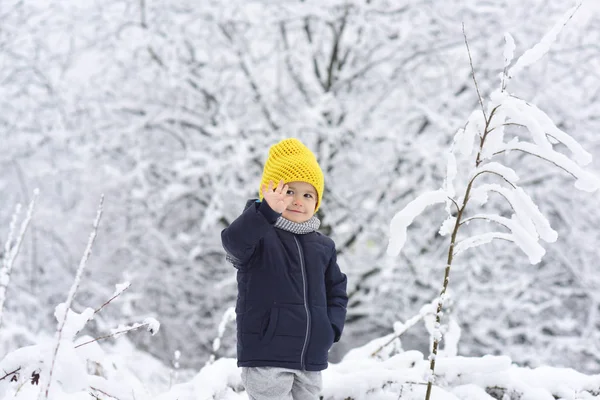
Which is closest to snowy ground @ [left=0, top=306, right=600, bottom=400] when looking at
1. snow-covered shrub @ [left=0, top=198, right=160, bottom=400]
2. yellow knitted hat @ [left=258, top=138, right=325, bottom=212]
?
snow-covered shrub @ [left=0, top=198, right=160, bottom=400]

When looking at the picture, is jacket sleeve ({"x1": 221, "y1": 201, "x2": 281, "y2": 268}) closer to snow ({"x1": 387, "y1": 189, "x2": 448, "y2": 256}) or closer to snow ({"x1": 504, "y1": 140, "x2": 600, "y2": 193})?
snow ({"x1": 387, "y1": 189, "x2": 448, "y2": 256})

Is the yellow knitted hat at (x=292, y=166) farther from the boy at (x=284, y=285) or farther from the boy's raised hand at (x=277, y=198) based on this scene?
the boy's raised hand at (x=277, y=198)

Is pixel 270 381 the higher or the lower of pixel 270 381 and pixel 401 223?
the lower

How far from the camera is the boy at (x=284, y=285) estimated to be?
186 cm

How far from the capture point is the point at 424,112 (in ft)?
22.0

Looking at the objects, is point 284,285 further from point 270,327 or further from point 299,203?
point 299,203

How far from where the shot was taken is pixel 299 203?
2041 mm

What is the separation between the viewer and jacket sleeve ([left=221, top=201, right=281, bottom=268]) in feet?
6.00

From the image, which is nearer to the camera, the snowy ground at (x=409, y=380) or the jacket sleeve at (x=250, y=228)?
the jacket sleeve at (x=250, y=228)

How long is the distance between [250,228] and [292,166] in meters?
0.31

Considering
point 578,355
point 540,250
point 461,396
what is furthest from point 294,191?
point 578,355

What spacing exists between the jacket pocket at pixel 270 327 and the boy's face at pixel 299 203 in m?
0.35

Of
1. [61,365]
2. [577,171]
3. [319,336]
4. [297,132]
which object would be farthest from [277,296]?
[297,132]

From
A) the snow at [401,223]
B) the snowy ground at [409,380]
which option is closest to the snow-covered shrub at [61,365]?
the snowy ground at [409,380]
